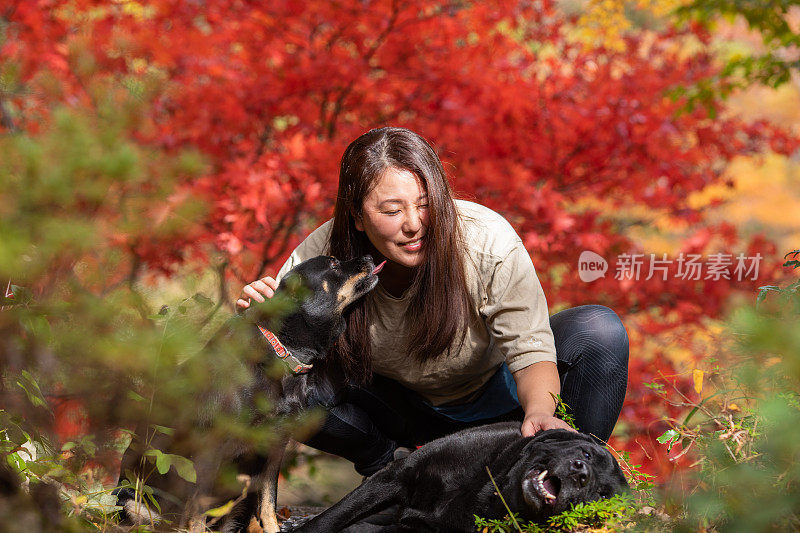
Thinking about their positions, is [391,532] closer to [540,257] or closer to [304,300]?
[304,300]

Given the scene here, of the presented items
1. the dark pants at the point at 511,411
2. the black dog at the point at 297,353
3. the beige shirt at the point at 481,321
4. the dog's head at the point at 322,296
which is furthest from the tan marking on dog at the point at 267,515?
the beige shirt at the point at 481,321

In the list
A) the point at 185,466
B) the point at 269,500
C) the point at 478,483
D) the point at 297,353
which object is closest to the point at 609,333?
the point at 478,483

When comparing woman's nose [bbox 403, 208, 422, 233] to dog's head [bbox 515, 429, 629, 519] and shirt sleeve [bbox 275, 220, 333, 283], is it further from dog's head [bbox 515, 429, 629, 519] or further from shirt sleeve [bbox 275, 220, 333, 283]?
dog's head [bbox 515, 429, 629, 519]

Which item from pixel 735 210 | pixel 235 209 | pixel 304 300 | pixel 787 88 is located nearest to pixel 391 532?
pixel 304 300

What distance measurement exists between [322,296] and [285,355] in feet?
1.08

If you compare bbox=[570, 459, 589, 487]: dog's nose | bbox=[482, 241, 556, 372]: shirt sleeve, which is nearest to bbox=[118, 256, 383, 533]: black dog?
bbox=[482, 241, 556, 372]: shirt sleeve

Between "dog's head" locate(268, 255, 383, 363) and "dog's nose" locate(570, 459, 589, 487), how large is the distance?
120 centimetres

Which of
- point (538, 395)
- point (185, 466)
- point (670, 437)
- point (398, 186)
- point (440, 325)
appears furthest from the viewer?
point (440, 325)

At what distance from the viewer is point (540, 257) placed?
4301mm

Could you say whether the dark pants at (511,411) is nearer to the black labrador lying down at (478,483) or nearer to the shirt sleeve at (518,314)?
the shirt sleeve at (518,314)

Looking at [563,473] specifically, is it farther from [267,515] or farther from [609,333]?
[267,515]

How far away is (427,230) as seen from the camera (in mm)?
2625

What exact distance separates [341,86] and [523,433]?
265 centimetres

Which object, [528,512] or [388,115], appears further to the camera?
[388,115]
